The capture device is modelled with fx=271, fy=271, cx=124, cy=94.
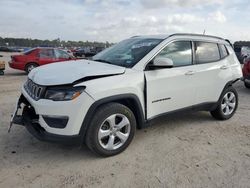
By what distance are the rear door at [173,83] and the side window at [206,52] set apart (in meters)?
0.20

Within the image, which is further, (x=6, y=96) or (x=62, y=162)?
(x=6, y=96)

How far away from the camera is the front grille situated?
3.52 metres

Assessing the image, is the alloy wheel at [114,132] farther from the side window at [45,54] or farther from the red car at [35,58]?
the side window at [45,54]

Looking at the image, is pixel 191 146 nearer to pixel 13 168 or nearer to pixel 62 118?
pixel 62 118

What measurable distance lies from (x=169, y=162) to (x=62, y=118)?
61.2 inches

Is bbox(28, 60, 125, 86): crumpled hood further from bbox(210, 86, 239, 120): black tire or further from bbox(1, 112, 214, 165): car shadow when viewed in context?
bbox(210, 86, 239, 120): black tire

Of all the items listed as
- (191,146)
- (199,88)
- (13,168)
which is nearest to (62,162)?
(13,168)

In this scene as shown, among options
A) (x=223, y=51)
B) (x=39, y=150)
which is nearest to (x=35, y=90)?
(x=39, y=150)

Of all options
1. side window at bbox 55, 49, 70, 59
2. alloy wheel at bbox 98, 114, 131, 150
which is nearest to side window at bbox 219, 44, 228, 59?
alloy wheel at bbox 98, 114, 131, 150

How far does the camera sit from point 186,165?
11.9 feet

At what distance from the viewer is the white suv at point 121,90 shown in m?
3.43

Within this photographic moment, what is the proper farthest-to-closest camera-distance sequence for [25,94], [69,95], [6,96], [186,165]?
[6,96] < [25,94] < [186,165] < [69,95]

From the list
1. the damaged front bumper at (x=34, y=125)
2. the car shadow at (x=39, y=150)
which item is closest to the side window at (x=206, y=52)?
the car shadow at (x=39, y=150)

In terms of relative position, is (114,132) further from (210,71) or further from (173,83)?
(210,71)
